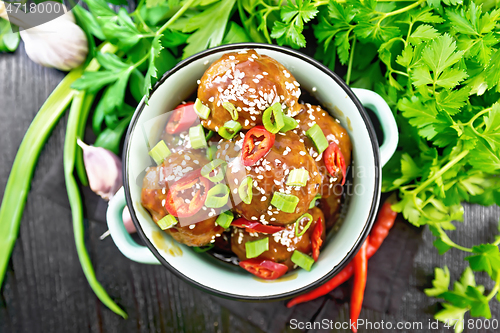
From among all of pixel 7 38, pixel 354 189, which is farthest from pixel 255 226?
pixel 7 38

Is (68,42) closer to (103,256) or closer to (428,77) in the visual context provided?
(103,256)

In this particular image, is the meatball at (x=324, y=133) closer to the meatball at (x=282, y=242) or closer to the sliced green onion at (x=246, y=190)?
the meatball at (x=282, y=242)

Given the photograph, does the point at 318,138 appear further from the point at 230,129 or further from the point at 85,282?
the point at 85,282

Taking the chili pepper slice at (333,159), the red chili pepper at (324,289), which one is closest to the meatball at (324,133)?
the chili pepper slice at (333,159)

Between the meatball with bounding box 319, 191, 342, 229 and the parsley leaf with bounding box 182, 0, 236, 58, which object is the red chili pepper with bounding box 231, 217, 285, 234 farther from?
the parsley leaf with bounding box 182, 0, 236, 58

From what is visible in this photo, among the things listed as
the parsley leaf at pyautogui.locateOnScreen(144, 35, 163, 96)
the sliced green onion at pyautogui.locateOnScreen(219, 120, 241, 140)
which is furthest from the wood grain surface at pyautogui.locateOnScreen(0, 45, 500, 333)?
the sliced green onion at pyautogui.locateOnScreen(219, 120, 241, 140)
